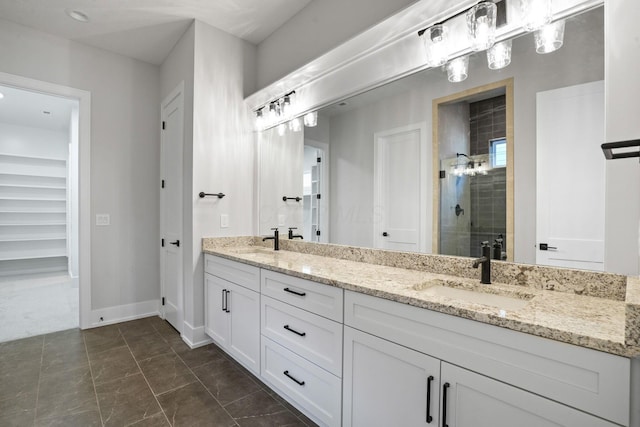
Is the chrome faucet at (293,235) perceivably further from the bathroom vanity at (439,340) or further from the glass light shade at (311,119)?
the glass light shade at (311,119)

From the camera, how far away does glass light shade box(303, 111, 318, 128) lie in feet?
8.36

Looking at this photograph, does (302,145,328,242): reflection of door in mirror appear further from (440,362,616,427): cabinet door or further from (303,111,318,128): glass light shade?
(440,362,616,427): cabinet door

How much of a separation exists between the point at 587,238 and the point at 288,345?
5.13ft

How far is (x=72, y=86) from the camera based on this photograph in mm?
3125

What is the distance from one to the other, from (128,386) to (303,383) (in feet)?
4.38

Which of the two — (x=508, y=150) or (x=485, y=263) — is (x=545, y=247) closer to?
(x=485, y=263)

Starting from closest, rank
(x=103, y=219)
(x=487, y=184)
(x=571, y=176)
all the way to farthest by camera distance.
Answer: (x=571, y=176), (x=487, y=184), (x=103, y=219)

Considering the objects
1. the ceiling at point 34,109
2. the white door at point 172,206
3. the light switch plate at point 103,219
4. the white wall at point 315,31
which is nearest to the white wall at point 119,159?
the light switch plate at point 103,219

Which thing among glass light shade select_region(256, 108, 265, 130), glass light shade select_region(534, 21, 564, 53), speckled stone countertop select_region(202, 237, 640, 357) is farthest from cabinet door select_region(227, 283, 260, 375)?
glass light shade select_region(534, 21, 564, 53)

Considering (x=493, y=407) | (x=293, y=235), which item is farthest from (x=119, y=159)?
(x=493, y=407)

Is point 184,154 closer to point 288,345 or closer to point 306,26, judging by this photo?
point 306,26

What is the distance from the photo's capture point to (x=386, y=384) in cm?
132

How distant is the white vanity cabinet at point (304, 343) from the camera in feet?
5.10

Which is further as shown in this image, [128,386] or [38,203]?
[38,203]
